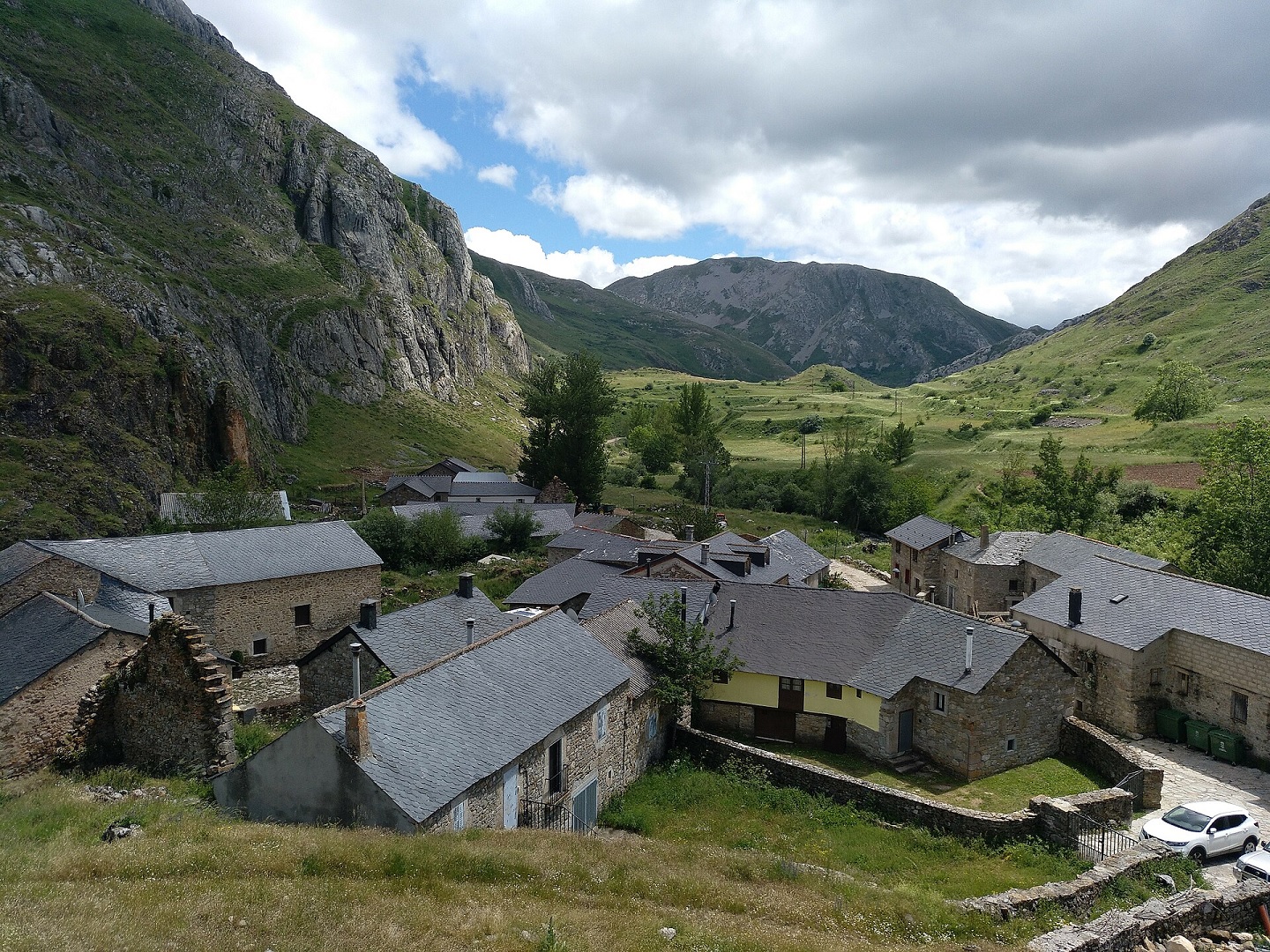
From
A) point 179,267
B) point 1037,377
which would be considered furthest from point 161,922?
point 1037,377

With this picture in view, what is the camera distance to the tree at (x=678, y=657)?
88.0ft

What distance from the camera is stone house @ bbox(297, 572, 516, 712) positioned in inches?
923

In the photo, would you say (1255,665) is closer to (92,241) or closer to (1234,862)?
(1234,862)

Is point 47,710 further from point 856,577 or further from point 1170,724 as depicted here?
point 856,577

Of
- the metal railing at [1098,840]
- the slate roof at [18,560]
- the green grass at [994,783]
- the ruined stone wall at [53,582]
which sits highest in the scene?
the slate roof at [18,560]

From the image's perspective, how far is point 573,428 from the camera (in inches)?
3223

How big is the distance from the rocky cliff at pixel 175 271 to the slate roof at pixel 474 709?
37565 mm

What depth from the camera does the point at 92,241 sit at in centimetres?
7619

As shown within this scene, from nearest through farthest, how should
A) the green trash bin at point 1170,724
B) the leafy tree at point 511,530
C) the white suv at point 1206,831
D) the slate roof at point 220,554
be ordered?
the white suv at point 1206,831, the green trash bin at point 1170,724, the slate roof at point 220,554, the leafy tree at point 511,530

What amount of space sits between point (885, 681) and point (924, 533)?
32593 mm

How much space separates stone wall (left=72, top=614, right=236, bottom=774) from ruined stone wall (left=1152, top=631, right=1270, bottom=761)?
31.7 m

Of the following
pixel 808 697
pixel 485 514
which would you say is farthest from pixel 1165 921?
pixel 485 514

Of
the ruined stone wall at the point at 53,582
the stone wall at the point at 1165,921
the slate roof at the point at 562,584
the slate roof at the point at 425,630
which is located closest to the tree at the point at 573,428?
the slate roof at the point at 562,584

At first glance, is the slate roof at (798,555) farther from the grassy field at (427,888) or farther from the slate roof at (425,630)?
the grassy field at (427,888)
